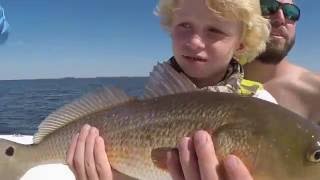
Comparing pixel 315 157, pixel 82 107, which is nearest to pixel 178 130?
pixel 315 157

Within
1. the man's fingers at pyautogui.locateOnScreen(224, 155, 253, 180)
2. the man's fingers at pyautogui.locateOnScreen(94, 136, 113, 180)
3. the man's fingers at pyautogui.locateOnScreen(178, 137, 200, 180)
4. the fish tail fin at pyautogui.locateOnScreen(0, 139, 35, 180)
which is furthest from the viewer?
the fish tail fin at pyautogui.locateOnScreen(0, 139, 35, 180)

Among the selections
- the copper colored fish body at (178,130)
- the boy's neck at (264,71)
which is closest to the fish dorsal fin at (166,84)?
the copper colored fish body at (178,130)

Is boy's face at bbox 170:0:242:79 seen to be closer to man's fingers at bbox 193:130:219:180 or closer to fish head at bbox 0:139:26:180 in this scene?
man's fingers at bbox 193:130:219:180

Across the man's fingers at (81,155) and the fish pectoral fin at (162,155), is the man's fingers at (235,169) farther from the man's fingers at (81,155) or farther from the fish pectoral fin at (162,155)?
the man's fingers at (81,155)

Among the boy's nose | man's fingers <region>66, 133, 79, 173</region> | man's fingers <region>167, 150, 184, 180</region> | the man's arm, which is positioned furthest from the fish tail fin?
the man's arm

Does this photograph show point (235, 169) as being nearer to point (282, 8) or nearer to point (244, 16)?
point (244, 16)

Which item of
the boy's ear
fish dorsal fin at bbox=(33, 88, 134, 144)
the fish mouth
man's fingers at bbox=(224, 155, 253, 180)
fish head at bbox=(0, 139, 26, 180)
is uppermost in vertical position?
the boy's ear

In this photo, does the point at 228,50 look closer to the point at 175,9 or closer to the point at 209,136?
the point at 175,9
